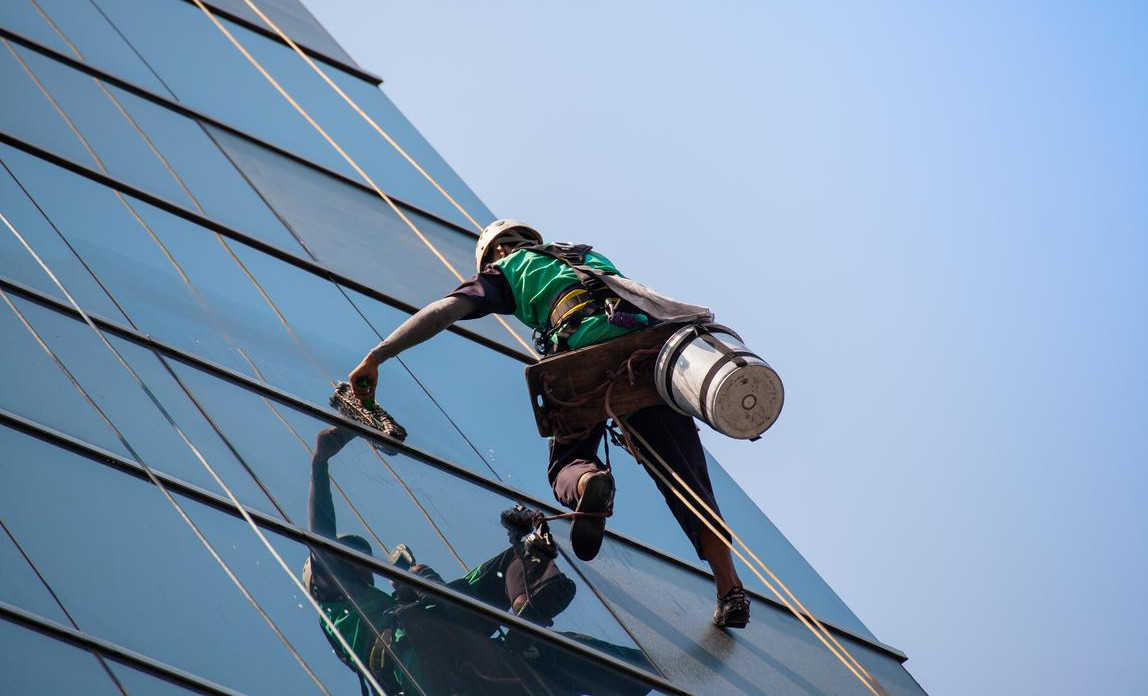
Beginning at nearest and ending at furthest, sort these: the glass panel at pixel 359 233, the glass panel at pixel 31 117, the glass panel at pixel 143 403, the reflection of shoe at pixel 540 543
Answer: the glass panel at pixel 143 403 < the reflection of shoe at pixel 540 543 < the glass panel at pixel 31 117 < the glass panel at pixel 359 233

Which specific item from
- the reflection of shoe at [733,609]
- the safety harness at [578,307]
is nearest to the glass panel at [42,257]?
the safety harness at [578,307]

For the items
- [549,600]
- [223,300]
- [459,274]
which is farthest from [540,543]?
[459,274]

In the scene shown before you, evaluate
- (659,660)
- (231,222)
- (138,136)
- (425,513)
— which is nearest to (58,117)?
(138,136)

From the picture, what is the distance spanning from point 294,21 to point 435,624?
563 cm

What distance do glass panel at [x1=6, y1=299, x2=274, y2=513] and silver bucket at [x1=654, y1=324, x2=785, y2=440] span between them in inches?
53.5

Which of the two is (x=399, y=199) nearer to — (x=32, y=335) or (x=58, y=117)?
(x=58, y=117)

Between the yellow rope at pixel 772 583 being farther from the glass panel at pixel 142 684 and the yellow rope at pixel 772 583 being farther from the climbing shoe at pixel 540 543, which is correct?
the glass panel at pixel 142 684

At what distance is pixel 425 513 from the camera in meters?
4.62

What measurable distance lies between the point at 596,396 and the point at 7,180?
7.38ft

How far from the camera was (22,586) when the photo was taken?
321 centimetres

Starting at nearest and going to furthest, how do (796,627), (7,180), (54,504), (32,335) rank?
(54,504) < (32,335) < (7,180) < (796,627)

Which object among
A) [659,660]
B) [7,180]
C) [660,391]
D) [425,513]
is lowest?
[659,660]

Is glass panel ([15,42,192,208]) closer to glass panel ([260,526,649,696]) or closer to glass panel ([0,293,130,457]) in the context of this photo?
glass panel ([0,293,130,457])

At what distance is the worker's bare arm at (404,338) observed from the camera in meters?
4.89
